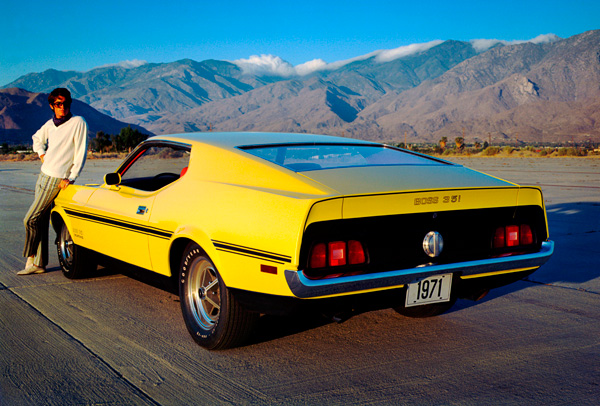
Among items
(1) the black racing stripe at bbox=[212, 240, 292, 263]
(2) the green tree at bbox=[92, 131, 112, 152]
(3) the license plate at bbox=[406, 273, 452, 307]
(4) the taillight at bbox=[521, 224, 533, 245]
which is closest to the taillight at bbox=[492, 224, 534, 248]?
(4) the taillight at bbox=[521, 224, 533, 245]

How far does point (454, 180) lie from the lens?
3.76m

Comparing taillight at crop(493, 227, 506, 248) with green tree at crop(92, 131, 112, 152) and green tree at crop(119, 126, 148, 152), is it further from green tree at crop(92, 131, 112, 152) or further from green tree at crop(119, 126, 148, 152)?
green tree at crop(92, 131, 112, 152)

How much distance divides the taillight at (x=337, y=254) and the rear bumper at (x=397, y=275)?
90 millimetres

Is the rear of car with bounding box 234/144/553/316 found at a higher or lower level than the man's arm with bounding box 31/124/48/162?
lower

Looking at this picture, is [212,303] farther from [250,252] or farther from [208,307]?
[250,252]

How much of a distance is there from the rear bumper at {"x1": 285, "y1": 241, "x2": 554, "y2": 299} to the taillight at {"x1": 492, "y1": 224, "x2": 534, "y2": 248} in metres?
0.09

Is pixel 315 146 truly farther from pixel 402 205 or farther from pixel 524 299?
pixel 524 299

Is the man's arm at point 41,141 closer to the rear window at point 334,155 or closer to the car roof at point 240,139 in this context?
the car roof at point 240,139

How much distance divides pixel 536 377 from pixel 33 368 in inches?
114

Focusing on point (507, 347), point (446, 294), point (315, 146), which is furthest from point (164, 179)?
point (507, 347)

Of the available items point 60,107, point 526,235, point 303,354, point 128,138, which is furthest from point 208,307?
point 128,138


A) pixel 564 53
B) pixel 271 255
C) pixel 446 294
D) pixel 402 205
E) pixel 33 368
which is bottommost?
pixel 33 368

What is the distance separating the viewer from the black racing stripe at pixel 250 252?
124 inches

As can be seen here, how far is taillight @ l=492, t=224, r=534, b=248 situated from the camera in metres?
3.80
